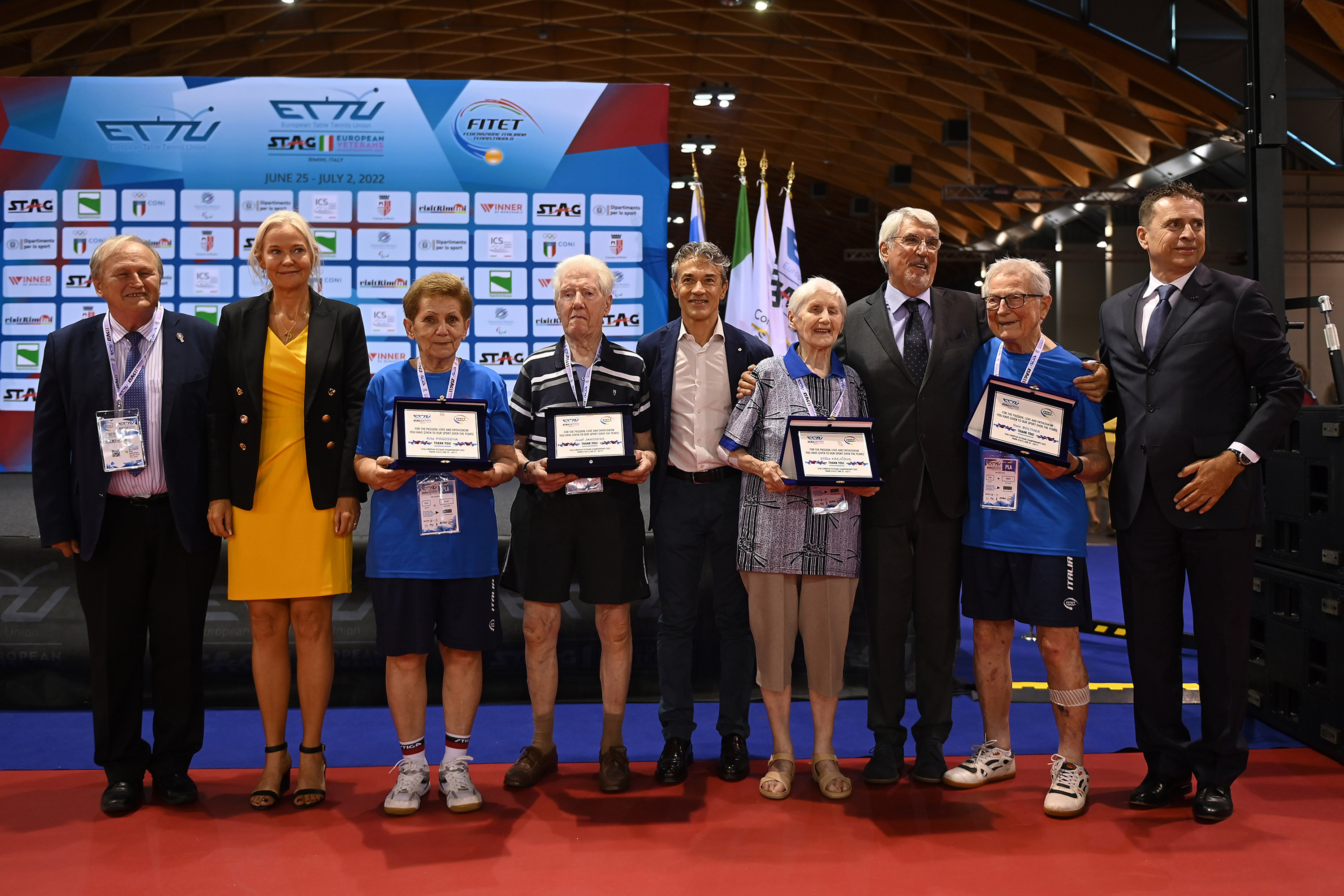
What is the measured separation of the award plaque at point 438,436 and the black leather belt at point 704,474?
0.74 meters

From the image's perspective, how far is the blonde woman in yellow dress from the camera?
3.11 metres

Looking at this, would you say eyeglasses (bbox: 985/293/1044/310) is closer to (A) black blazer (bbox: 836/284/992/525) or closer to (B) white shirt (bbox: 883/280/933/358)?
(A) black blazer (bbox: 836/284/992/525)

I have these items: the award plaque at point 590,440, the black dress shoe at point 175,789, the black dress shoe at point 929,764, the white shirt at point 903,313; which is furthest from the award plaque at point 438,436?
the black dress shoe at point 929,764

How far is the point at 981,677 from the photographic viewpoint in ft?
10.9

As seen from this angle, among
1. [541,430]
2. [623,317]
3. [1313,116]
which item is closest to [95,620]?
[541,430]

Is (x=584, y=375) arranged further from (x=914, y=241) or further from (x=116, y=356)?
(x=116, y=356)

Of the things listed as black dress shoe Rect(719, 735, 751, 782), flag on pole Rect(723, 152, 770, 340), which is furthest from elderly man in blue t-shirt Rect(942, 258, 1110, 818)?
flag on pole Rect(723, 152, 770, 340)

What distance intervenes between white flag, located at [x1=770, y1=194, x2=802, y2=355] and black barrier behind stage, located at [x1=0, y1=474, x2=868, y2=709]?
3783 millimetres

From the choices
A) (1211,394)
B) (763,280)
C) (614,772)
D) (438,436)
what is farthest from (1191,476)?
(763,280)

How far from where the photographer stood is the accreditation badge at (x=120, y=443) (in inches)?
122

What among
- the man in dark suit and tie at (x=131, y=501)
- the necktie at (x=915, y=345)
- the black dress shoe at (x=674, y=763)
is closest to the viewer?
the man in dark suit and tie at (x=131, y=501)

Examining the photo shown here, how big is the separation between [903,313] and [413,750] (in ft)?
7.86

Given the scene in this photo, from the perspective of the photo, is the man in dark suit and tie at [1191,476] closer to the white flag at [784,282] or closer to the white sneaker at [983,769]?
the white sneaker at [983,769]

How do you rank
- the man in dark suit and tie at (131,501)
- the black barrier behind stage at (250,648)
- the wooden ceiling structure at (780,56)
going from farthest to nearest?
the wooden ceiling structure at (780,56) < the black barrier behind stage at (250,648) < the man in dark suit and tie at (131,501)
